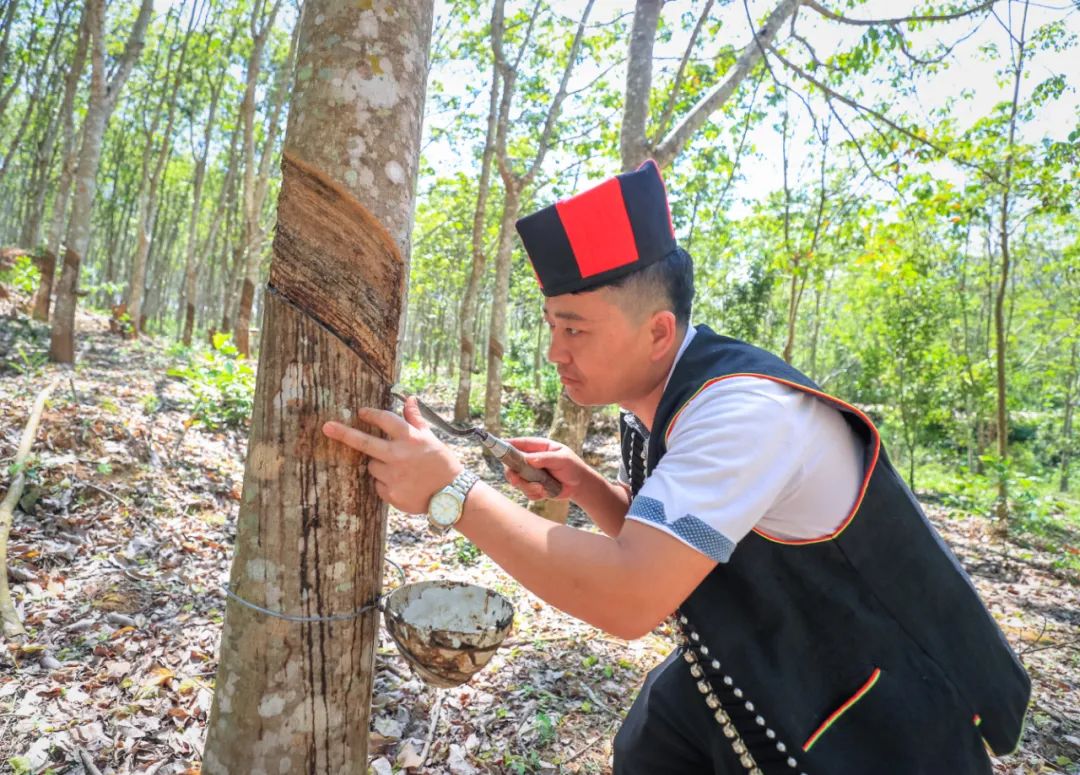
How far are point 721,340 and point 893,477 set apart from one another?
0.54 metres

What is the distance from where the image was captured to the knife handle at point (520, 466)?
1.70 meters

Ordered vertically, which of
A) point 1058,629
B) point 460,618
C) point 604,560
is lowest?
point 1058,629

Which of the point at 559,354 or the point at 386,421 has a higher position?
the point at 559,354

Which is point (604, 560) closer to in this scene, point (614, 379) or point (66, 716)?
point (614, 379)

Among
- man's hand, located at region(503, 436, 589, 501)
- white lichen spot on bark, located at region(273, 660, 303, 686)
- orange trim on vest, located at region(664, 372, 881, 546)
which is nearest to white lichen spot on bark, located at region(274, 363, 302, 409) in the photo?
white lichen spot on bark, located at region(273, 660, 303, 686)

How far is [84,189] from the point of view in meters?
7.77

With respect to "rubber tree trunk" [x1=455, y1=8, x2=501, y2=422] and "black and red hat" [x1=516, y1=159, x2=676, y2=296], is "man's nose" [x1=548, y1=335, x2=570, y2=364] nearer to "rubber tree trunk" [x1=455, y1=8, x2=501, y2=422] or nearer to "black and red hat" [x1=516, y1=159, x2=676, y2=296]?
"black and red hat" [x1=516, y1=159, x2=676, y2=296]

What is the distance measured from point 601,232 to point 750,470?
74 centimetres

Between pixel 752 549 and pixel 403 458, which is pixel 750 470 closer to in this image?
pixel 752 549

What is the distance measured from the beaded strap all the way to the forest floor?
1446 mm

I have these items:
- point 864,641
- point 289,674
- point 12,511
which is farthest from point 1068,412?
point 12,511

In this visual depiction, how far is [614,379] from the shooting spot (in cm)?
164

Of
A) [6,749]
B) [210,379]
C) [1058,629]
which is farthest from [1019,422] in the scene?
[6,749]

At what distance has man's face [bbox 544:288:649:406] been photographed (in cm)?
157
